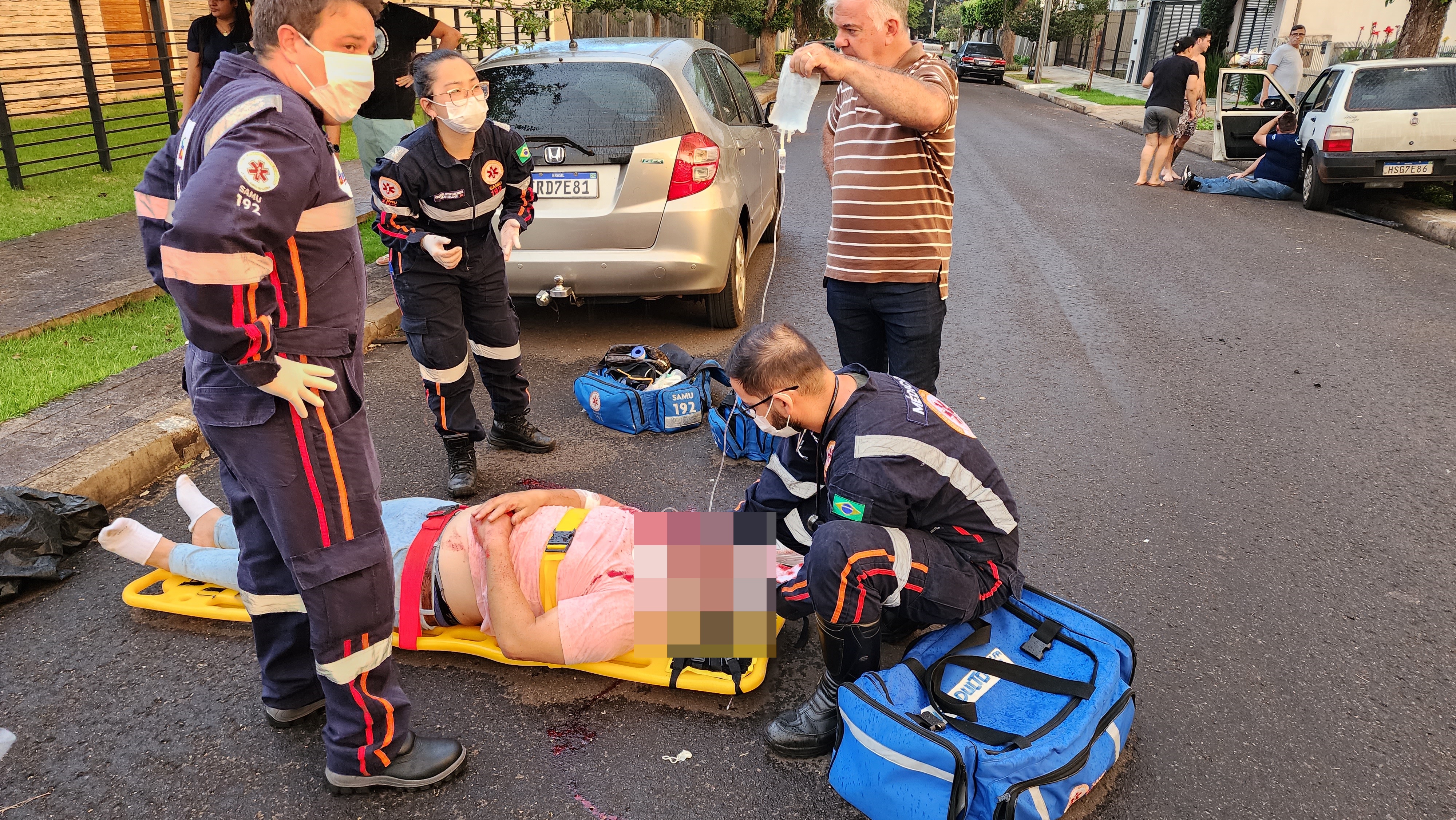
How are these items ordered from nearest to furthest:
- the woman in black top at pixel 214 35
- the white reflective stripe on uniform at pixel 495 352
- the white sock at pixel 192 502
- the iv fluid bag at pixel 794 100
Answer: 1. the iv fluid bag at pixel 794 100
2. the white sock at pixel 192 502
3. the white reflective stripe on uniform at pixel 495 352
4. the woman in black top at pixel 214 35

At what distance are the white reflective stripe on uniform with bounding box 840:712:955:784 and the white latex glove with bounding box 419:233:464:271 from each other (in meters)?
2.52

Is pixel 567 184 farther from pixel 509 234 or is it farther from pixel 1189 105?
pixel 1189 105

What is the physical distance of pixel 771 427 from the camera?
2740 mm

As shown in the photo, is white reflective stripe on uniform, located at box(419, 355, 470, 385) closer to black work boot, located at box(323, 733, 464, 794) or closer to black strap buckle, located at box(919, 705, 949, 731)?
black work boot, located at box(323, 733, 464, 794)

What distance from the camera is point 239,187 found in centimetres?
187

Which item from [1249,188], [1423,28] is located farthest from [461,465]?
[1423,28]

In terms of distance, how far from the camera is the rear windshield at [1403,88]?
9.91 meters

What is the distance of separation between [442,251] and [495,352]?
25.6 inches

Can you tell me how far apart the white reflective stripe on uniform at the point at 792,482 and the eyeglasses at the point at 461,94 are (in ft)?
6.67

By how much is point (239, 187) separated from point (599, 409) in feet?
9.89

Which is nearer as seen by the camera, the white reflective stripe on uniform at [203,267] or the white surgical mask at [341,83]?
the white reflective stripe on uniform at [203,267]

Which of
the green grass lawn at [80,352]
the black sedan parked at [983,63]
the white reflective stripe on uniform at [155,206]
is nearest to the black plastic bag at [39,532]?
the green grass lawn at [80,352]

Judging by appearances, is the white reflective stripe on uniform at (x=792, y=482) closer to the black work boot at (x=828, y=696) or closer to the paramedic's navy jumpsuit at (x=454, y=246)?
the black work boot at (x=828, y=696)

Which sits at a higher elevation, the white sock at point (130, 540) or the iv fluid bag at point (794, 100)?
the iv fluid bag at point (794, 100)
